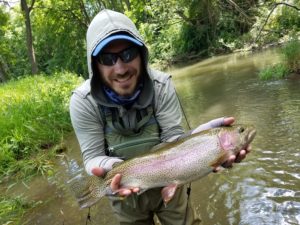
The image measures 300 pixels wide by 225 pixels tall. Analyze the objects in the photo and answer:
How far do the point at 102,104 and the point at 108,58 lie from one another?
1.09ft

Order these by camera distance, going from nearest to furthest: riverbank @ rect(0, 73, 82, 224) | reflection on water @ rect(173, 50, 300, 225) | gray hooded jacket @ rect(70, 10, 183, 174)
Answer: gray hooded jacket @ rect(70, 10, 183, 174) → reflection on water @ rect(173, 50, 300, 225) → riverbank @ rect(0, 73, 82, 224)

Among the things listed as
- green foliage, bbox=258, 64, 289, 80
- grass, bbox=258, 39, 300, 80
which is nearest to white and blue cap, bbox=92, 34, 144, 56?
grass, bbox=258, 39, 300, 80

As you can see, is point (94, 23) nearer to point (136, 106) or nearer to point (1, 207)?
point (136, 106)

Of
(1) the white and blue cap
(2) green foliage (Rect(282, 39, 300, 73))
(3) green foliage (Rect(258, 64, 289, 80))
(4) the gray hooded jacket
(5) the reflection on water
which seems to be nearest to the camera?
(1) the white and blue cap

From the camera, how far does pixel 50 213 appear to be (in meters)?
4.91

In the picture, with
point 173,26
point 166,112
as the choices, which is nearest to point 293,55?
point 166,112

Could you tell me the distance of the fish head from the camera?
96.1 inches

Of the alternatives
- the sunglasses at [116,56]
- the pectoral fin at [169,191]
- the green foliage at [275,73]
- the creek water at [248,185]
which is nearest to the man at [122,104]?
the sunglasses at [116,56]

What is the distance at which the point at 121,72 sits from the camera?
254 centimetres

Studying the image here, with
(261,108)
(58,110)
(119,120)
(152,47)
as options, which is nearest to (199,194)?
(119,120)

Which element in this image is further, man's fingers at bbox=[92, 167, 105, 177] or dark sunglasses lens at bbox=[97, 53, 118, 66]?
dark sunglasses lens at bbox=[97, 53, 118, 66]

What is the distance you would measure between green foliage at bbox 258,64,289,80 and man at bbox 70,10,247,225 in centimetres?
861

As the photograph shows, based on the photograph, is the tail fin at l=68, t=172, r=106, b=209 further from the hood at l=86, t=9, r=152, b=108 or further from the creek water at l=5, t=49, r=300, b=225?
the creek water at l=5, t=49, r=300, b=225

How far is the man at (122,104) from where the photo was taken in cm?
256
